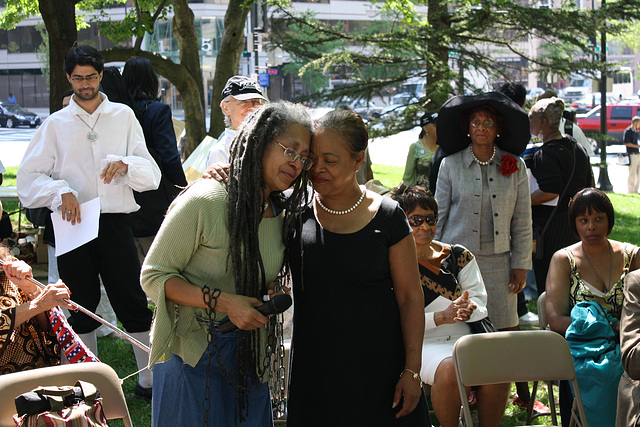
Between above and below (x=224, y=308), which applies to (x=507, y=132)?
above

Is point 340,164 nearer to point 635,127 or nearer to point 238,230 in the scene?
point 238,230

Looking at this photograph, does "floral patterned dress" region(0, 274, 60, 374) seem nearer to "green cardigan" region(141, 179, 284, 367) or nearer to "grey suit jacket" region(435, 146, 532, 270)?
"green cardigan" region(141, 179, 284, 367)

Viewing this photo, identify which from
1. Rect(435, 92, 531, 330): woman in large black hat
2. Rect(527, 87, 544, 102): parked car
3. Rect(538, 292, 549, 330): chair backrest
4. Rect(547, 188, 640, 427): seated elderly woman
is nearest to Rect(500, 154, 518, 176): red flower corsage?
Rect(435, 92, 531, 330): woman in large black hat

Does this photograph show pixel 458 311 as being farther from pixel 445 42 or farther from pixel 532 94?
pixel 532 94

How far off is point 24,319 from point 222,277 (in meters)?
1.45

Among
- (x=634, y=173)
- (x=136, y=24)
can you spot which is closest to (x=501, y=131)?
(x=136, y=24)

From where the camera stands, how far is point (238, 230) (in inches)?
90.9

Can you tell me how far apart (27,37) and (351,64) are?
45.5m

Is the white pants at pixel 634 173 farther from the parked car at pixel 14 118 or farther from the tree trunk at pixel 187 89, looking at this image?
the parked car at pixel 14 118

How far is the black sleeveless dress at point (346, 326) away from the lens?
2592mm

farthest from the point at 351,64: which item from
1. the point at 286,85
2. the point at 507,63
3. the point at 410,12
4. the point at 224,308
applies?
the point at 286,85

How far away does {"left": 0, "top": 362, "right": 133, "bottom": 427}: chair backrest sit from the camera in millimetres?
2715

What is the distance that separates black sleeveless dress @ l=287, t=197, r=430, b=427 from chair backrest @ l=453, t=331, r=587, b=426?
2.42 ft

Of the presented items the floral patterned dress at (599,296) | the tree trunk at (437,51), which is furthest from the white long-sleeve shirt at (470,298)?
the tree trunk at (437,51)
